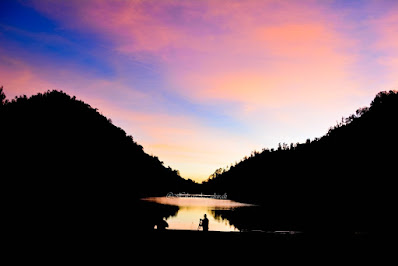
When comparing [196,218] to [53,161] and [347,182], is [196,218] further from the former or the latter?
[347,182]

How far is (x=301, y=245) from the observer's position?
35.7 ft

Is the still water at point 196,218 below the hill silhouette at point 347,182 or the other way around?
below

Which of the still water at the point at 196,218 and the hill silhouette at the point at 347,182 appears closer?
the still water at the point at 196,218

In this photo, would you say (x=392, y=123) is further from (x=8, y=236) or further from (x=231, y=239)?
(x=8, y=236)

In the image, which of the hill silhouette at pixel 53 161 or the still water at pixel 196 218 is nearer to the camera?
the still water at pixel 196 218

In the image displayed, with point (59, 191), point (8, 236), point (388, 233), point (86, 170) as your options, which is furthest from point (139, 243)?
point (86, 170)

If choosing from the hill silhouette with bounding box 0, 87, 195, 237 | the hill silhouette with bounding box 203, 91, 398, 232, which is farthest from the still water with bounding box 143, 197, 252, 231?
the hill silhouette with bounding box 0, 87, 195, 237

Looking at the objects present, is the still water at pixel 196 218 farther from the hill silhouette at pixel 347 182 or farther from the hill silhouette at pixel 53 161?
the hill silhouette at pixel 53 161

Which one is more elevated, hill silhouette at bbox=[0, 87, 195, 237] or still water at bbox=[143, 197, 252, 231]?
hill silhouette at bbox=[0, 87, 195, 237]

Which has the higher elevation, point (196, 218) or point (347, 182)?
point (347, 182)

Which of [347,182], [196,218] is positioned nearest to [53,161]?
[196,218]

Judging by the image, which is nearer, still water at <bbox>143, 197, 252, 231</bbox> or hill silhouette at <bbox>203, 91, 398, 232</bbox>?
still water at <bbox>143, 197, 252, 231</bbox>

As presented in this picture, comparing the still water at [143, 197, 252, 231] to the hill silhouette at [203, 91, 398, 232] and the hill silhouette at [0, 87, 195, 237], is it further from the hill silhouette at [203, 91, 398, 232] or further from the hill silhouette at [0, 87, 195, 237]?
the hill silhouette at [0, 87, 195, 237]

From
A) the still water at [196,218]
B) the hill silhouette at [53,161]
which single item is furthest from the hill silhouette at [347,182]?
the hill silhouette at [53,161]
